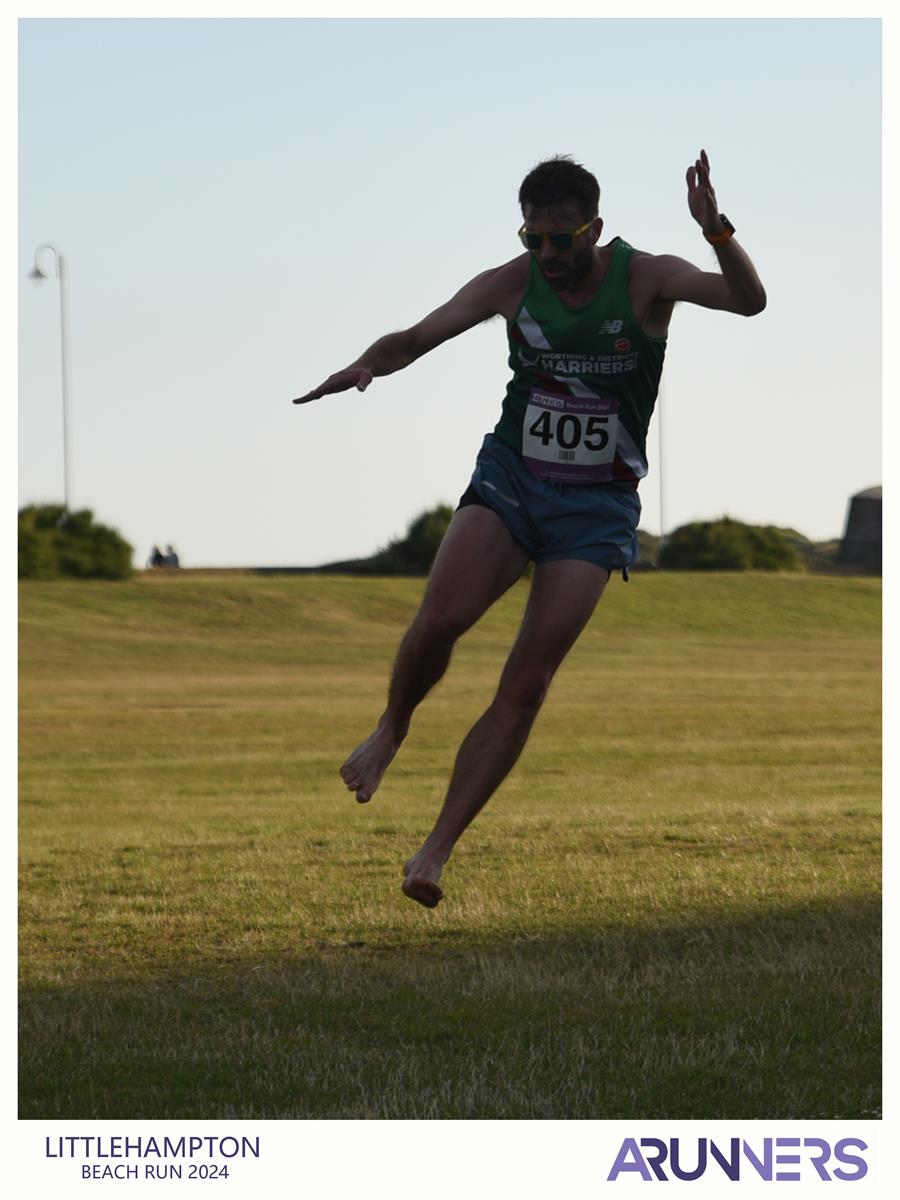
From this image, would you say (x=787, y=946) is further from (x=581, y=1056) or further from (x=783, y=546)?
(x=783, y=546)

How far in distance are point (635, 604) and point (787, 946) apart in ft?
159

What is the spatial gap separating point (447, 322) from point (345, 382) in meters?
0.60

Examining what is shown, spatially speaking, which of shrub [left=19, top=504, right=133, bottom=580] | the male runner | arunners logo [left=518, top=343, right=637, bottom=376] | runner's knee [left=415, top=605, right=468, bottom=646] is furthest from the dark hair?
shrub [left=19, top=504, right=133, bottom=580]

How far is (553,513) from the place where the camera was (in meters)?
7.41

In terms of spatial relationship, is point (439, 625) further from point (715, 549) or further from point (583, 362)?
point (715, 549)

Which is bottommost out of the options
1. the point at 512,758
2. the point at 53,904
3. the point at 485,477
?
the point at 53,904

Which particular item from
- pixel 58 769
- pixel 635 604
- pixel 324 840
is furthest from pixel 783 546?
pixel 324 840

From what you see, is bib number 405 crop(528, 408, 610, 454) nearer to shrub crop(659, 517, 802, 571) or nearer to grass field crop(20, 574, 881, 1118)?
grass field crop(20, 574, 881, 1118)

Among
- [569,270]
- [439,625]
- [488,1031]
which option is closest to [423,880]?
[439,625]

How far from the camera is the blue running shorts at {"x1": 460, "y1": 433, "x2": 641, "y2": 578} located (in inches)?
291

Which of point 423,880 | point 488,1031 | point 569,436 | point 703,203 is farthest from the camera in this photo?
point 488,1031

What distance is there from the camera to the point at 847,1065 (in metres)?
11.1

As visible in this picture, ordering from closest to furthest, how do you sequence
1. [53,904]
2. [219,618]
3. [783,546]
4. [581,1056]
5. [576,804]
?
[581,1056] < [53,904] < [576,804] < [219,618] < [783,546]
